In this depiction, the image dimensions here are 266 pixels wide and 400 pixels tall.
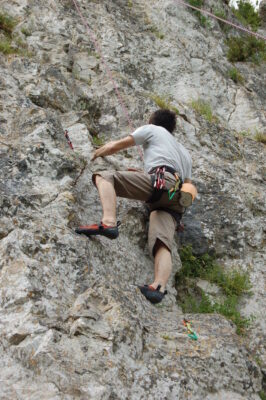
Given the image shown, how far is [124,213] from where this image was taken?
243 inches

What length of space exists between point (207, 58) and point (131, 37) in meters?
1.98

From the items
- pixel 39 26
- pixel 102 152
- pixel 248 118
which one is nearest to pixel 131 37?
pixel 39 26

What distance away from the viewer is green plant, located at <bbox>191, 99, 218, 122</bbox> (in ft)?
29.7

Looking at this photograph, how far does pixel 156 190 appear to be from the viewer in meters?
5.59

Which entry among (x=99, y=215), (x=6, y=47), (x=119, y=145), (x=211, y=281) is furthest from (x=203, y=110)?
(x=99, y=215)

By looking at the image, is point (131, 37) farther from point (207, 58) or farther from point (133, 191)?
point (133, 191)

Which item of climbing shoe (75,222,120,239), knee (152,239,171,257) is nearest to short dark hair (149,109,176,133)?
knee (152,239,171,257)

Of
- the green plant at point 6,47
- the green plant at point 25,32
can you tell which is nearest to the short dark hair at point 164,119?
the green plant at point 6,47

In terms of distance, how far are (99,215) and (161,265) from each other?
44.9 inches

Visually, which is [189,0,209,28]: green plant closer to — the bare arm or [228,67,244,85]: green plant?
[228,67,244,85]: green plant

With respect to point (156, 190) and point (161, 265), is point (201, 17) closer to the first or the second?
point (156, 190)

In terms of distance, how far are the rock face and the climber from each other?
12.4 inches

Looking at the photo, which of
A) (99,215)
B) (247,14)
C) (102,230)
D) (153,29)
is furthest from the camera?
(247,14)

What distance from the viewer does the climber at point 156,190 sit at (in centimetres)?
519
